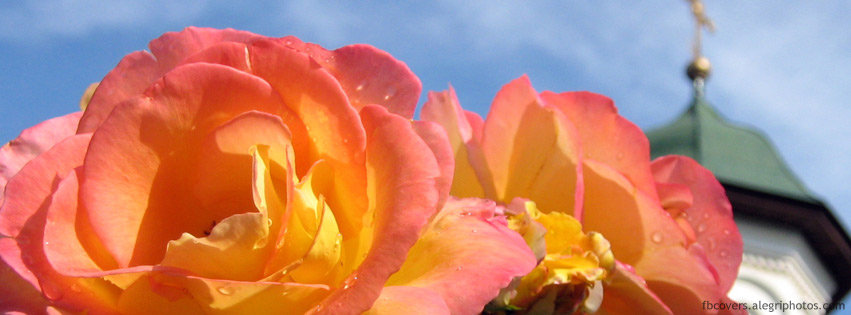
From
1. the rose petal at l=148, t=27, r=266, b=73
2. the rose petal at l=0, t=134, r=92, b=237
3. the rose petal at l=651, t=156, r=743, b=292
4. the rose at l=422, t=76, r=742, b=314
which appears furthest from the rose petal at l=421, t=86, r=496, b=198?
the rose petal at l=0, t=134, r=92, b=237

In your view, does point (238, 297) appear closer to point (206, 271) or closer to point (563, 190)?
point (206, 271)

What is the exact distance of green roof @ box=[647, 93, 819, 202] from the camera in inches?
600

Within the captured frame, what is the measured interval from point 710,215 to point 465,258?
0.49 m

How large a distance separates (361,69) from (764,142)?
1803cm

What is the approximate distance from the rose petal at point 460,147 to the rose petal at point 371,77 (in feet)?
0.88

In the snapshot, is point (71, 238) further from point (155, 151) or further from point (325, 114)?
point (325, 114)

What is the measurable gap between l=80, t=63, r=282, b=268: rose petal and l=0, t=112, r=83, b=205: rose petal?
2.6 inches

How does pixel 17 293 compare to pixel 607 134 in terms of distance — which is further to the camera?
pixel 607 134

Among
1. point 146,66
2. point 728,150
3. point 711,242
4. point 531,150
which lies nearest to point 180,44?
point 146,66

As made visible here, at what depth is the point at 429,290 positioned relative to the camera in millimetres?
637

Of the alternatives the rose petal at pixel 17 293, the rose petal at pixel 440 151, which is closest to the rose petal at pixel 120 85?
the rose petal at pixel 17 293

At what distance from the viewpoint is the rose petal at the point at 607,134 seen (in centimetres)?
100

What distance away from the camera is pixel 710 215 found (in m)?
1.06

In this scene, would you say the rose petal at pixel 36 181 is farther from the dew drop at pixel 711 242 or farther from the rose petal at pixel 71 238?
the dew drop at pixel 711 242
